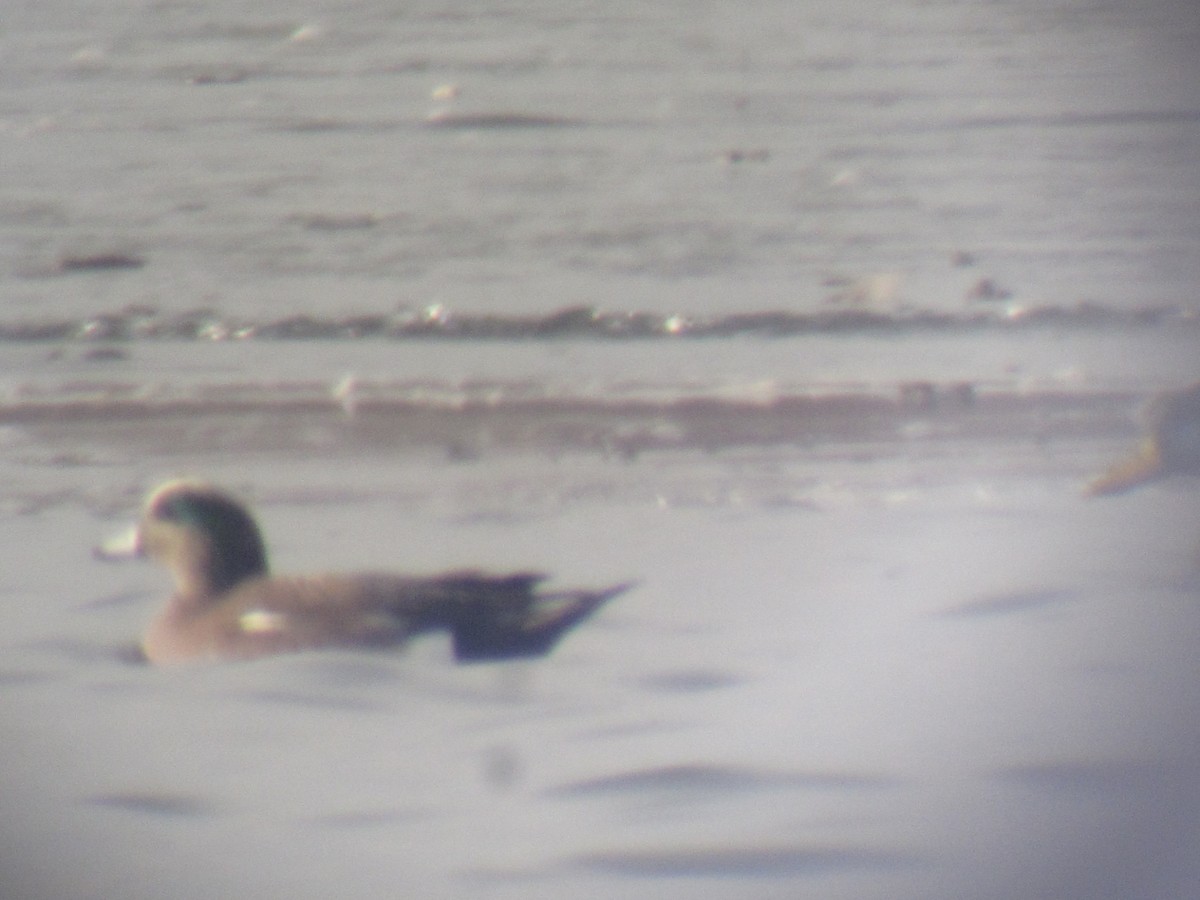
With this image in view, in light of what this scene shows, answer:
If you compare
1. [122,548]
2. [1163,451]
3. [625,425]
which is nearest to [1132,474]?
[1163,451]

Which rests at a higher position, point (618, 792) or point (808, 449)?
point (618, 792)

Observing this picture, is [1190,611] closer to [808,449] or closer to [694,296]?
[808,449]

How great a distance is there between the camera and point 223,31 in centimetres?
963

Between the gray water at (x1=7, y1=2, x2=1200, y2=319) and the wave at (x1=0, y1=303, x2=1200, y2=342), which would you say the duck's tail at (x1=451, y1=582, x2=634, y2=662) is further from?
the gray water at (x1=7, y1=2, x2=1200, y2=319)

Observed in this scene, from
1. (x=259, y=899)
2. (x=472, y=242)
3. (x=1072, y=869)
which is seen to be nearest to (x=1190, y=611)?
(x=1072, y=869)

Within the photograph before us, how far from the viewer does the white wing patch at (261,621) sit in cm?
451

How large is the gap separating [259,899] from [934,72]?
247 inches

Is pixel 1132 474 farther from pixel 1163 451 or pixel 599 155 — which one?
pixel 599 155

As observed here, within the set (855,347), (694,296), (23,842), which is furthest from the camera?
(694,296)

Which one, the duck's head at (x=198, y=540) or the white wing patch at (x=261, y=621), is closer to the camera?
the white wing patch at (x=261, y=621)

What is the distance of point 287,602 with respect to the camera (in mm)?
4496

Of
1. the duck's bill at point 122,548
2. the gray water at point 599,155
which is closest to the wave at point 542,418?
the gray water at point 599,155

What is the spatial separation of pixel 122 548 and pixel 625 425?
156cm

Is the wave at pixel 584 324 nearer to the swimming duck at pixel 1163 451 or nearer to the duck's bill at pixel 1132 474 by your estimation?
the swimming duck at pixel 1163 451
